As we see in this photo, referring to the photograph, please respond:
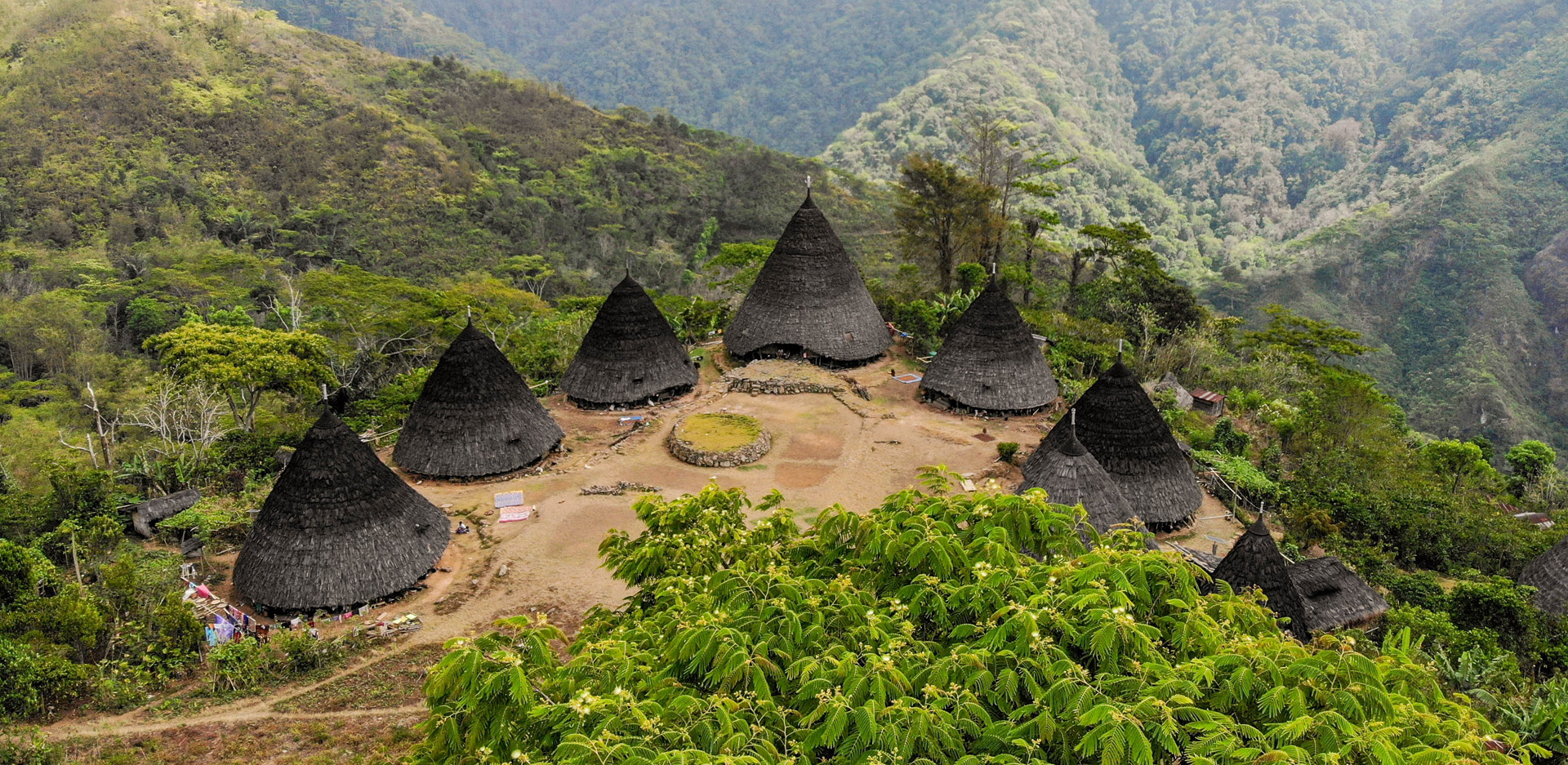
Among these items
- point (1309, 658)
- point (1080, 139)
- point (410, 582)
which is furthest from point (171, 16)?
point (1309, 658)

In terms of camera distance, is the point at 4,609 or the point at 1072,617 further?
the point at 4,609

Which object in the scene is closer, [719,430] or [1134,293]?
[719,430]

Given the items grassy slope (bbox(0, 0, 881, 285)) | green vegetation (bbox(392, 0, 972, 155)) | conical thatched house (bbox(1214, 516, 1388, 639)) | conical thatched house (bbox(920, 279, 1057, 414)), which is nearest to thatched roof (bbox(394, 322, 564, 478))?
conical thatched house (bbox(920, 279, 1057, 414))

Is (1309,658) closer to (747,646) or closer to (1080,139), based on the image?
(747,646)

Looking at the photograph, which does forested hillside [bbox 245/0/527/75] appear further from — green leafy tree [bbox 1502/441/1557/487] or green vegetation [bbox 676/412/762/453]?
green leafy tree [bbox 1502/441/1557/487]

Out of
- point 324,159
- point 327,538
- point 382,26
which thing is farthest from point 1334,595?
point 382,26

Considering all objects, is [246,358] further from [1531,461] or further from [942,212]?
[1531,461]
